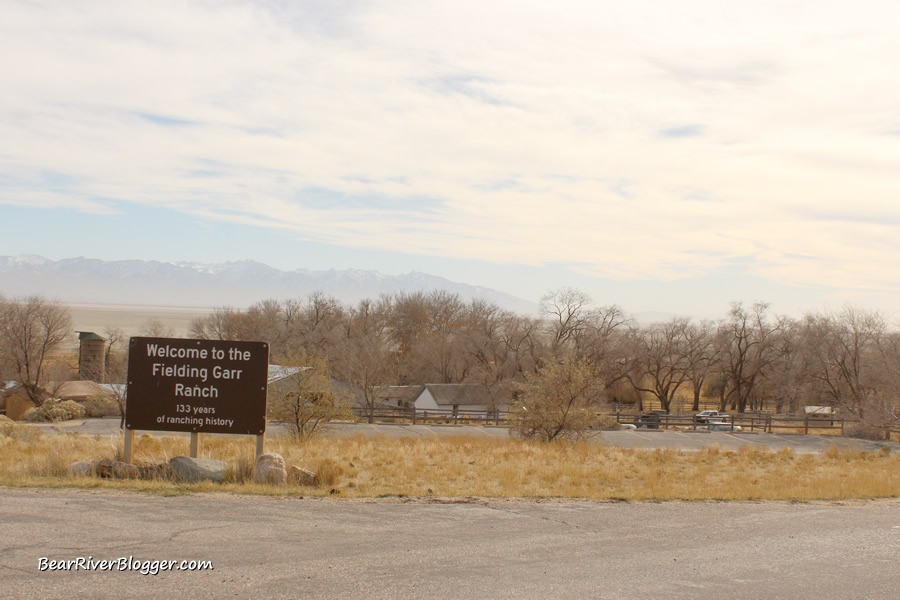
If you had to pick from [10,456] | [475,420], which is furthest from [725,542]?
[475,420]

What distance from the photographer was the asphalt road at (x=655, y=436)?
3197 centimetres

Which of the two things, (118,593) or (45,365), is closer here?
(118,593)

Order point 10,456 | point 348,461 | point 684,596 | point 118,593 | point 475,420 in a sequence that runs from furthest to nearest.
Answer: point 475,420 < point 348,461 < point 10,456 < point 684,596 < point 118,593

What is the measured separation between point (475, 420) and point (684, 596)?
134ft

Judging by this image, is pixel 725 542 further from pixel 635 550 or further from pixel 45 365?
pixel 45 365

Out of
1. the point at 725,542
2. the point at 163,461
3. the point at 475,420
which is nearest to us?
the point at 725,542

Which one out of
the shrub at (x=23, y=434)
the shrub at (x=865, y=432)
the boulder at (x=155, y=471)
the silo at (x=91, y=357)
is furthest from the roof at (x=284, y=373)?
the silo at (x=91, y=357)

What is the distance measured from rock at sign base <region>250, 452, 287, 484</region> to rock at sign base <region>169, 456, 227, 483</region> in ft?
1.58

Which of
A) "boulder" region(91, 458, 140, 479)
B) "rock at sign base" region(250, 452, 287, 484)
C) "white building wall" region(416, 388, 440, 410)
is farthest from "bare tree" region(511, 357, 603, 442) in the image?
"white building wall" region(416, 388, 440, 410)

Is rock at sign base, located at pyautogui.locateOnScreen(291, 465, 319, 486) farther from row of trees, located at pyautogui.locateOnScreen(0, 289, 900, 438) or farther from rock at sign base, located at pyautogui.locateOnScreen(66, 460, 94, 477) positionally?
row of trees, located at pyautogui.locateOnScreen(0, 289, 900, 438)

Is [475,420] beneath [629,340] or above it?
beneath

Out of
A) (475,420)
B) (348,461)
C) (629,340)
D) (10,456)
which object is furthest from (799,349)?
(10,456)

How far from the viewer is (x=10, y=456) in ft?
42.2

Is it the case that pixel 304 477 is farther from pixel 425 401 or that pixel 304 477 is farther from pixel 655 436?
pixel 425 401
